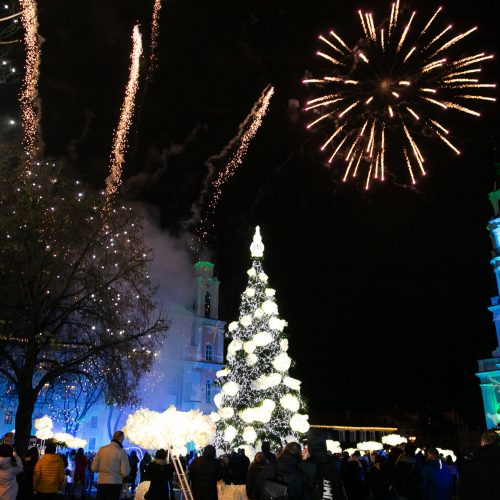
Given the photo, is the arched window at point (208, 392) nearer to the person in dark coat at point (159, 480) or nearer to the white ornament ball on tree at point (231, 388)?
the white ornament ball on tree at point (231, 388)

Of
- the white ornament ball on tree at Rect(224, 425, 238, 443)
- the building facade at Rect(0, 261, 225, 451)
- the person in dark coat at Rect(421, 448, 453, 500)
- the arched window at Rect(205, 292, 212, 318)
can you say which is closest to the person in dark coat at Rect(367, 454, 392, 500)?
the person in dark coat at Rect(421, 448, 453, 500)

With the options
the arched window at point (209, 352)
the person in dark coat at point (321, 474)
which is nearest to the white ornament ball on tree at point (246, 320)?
the person in dark coat at point (321, 474)

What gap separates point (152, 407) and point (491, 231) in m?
31.9

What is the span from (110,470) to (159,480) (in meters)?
1.06

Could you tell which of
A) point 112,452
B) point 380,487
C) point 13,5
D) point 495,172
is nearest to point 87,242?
point 13,5

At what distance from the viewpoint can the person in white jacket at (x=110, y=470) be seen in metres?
8.80

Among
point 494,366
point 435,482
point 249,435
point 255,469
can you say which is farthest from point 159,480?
point 494,366

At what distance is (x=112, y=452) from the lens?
8875 mm

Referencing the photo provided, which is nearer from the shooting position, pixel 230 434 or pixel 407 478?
pixel 407 478

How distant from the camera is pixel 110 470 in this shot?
28.9ft

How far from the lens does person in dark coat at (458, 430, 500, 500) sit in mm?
4488

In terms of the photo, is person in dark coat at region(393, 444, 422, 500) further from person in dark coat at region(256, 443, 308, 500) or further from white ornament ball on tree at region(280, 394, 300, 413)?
white ornament ball on tree at region(280, 394, 300, 413)

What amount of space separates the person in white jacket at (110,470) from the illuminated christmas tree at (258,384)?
36.7ft

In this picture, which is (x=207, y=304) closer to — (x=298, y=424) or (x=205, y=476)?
(x=298, y=424)
